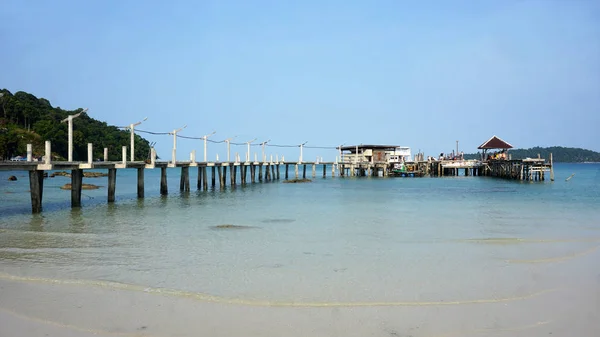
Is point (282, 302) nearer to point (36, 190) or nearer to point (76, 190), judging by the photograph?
point (36, 190)

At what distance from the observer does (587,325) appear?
21.2 feet

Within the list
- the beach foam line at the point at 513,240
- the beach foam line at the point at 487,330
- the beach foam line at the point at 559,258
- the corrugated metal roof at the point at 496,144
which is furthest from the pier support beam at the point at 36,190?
the corrugated metal roof at the point at 496,144

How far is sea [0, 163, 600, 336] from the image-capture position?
26.8 ft

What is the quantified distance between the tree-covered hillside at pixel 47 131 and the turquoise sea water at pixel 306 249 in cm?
5608

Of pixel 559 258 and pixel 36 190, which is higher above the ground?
pixel 36 190

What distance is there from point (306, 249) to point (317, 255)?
0.81m

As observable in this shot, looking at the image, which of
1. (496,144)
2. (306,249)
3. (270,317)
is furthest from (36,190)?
(496,144)

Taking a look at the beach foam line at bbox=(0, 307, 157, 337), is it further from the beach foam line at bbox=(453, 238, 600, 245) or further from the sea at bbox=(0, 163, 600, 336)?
the beach foam line at bbox=(453, 238, 600, 245)

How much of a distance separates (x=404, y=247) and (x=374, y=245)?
30.4 inches

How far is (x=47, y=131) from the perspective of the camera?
74.1m

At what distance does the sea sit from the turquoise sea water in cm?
3

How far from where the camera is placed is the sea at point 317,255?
8.18 meters

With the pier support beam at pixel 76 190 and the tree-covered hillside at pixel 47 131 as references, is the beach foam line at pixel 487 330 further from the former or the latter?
the tree-covered hillside at pixel 47 131

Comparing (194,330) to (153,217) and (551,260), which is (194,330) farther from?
(153,217)
